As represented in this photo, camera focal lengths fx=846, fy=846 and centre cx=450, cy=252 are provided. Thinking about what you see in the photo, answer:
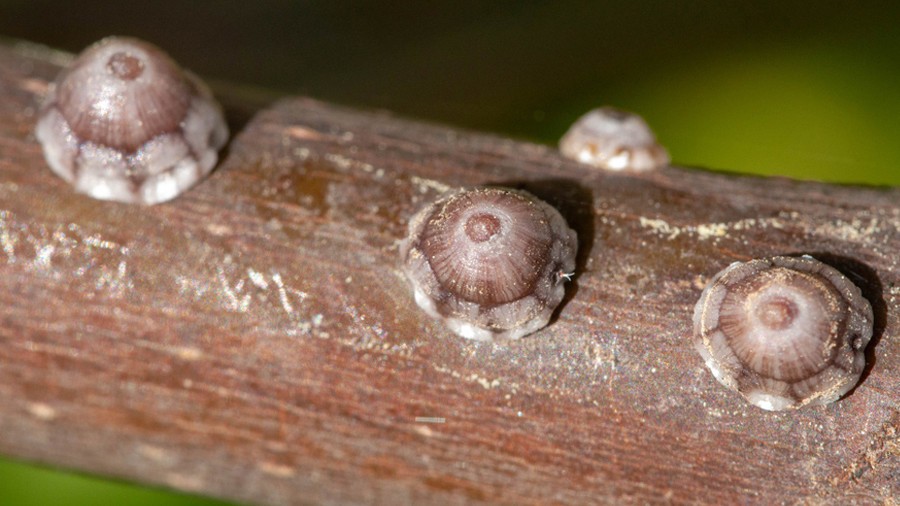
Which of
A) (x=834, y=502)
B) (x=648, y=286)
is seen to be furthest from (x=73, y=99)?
(x=834, y=502)

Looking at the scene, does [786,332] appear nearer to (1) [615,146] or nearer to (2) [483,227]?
(2) [483,227]

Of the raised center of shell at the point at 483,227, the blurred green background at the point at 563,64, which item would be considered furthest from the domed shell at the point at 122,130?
the blurred green background at the point at 563,64

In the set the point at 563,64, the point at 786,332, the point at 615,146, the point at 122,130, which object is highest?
the point at 563,64

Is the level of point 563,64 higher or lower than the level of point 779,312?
higher

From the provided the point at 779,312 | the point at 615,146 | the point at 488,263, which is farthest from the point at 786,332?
the point at 615,146

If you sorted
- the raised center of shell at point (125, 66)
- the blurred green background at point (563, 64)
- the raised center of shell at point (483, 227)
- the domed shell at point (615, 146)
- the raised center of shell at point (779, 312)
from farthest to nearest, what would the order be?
the blurred green background at point (563, 64) < the domed shell at point (615, 146) < the raised center of shell at point (125, 66) < the raised center of shell at point (483, 227) < the raised center of shell at point (779, 312)

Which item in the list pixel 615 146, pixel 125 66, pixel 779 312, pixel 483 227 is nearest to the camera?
pixel 779 312

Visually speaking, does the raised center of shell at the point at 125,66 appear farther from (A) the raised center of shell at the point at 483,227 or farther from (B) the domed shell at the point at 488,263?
(A) the raised center of shell at the point at 483,227
